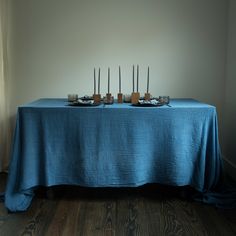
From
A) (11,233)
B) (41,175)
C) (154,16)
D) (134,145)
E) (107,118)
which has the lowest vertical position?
(11,233)

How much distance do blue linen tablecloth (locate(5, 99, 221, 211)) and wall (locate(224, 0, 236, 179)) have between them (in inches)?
24.4

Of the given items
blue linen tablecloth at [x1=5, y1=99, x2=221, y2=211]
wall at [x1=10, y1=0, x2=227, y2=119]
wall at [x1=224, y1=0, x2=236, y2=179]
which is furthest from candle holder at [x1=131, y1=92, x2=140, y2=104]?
wall at [x1=224, y1=0, x2=236, y2=179]

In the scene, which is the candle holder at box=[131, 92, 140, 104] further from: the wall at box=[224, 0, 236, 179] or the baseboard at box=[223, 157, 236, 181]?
the baseboard at box=[223, 157, 236, 181]

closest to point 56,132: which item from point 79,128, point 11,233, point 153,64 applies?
point 79,128

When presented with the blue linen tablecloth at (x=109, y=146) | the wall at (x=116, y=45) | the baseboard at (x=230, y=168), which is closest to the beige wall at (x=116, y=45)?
the wall at (x=116, y=45)

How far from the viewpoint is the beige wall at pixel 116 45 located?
2.62 meters

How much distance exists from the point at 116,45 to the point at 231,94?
3.71 ft

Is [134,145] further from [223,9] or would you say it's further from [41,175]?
[223,9]

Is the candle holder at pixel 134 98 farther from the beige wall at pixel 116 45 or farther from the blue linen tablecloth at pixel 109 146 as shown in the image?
the beige wall at pixel 116 45

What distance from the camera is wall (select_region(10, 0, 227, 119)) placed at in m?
2.62

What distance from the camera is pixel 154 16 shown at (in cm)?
263

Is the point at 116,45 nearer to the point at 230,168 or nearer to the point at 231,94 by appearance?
A: the point at 231,94

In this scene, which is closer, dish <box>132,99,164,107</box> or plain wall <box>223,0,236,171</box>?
dish <box>132,99,164,107</box>

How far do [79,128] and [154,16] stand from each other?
130 centimetres
